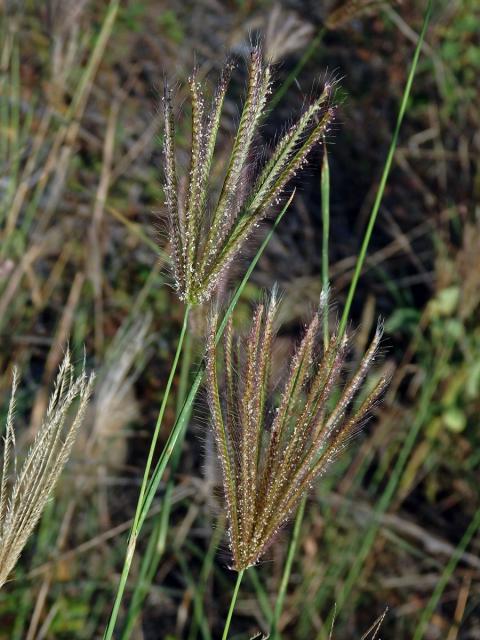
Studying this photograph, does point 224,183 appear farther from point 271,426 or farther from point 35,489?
point 35,489

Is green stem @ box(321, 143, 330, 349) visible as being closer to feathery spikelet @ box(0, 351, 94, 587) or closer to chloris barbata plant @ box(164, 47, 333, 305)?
chloris barbata plant @ box(164, 47, 333, 305)

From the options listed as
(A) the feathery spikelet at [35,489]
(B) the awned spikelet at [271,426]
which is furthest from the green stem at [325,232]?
(A) the feathery spikelet at [35,489]

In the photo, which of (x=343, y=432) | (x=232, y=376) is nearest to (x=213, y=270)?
(x=232, y=376)

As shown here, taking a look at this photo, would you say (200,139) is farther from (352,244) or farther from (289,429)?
(352,244)

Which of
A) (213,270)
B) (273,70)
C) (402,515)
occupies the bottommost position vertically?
(402,515)

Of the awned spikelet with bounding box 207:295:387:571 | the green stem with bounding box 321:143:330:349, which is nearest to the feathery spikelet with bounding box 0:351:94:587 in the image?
the awned spikelet with bounding box 207:295:387:571

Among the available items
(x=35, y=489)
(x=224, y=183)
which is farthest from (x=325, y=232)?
(x=35, y=489)
